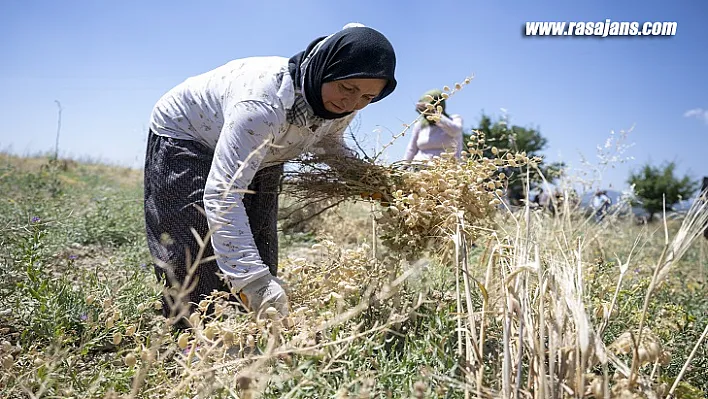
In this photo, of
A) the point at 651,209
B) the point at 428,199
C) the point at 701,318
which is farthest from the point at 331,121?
the point at 651,209

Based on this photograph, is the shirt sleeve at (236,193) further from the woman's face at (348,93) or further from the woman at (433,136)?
the woman at (433,136)

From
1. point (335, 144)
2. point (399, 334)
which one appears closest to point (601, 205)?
point (335, 144)

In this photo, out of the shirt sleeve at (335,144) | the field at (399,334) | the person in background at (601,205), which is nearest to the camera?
the field at (399,334)

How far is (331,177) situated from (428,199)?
0.44 m

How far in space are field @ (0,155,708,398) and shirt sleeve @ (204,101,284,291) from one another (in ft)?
0.47

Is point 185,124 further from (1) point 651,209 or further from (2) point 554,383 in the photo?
(1) point 651,209

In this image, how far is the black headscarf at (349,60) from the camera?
1.48 metres

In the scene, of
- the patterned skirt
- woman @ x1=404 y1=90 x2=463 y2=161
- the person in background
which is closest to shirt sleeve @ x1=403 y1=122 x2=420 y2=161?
woman @ x1=404 y1=90 x2=463 y2=161

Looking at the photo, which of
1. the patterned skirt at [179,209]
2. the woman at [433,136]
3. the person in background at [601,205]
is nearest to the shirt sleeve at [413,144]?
the woman at [433,136]

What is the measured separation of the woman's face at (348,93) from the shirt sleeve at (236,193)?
0.20 metres

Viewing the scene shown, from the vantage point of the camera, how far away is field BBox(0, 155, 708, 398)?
989 mm

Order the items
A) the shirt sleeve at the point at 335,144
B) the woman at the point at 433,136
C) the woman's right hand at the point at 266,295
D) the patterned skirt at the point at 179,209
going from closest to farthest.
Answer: the woman's right hand at the point at 266,295 → the patterned skirt at the point at 179,209 → the shirt sleeve at the point at 335,144 → the woman at the point at 433,136

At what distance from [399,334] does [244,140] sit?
0.71m

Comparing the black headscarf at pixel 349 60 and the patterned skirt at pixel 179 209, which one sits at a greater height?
the black headscarf at pixel 349 60
